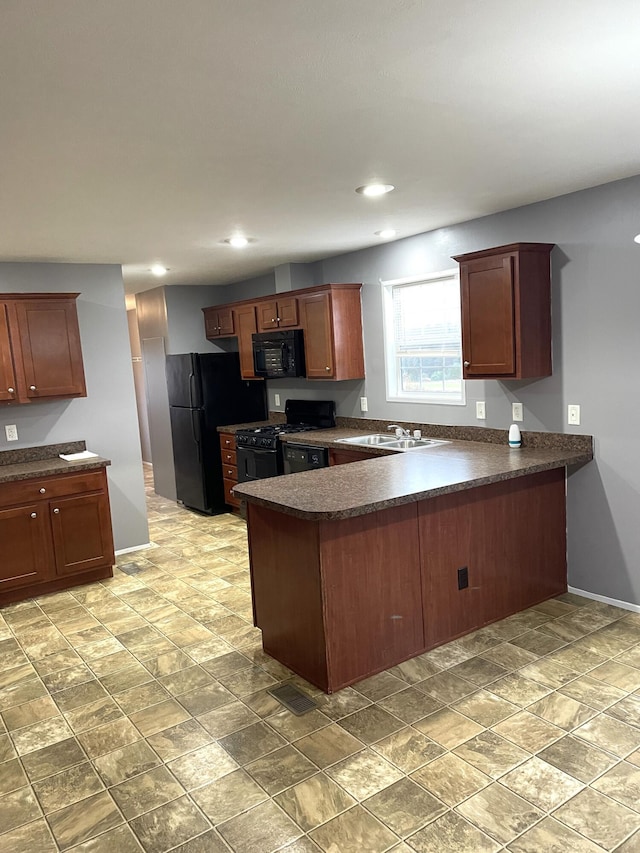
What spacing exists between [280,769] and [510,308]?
2686mm

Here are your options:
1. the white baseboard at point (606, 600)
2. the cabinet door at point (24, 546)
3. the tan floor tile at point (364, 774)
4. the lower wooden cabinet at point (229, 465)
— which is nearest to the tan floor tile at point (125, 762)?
the tan floor tile at point (364, 774)

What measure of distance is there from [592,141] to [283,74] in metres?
1.52

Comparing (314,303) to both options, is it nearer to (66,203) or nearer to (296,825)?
(66,203)

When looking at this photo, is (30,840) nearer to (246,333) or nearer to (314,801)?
(314,801)

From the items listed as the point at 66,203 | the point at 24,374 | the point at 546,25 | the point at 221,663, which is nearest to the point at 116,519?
the point at 24,374

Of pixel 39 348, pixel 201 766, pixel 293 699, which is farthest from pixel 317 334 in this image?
pixel 201 766

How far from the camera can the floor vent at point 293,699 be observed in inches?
111

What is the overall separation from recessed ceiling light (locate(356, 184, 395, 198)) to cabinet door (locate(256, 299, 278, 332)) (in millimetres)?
2589

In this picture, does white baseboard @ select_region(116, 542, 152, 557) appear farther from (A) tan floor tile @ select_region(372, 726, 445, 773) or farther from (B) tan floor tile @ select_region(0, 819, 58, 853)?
(A) tan floor tile @ select_region(372, 726, 445, 773)

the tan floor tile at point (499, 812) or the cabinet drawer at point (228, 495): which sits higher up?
the cabinet drawer at point (228, 495)

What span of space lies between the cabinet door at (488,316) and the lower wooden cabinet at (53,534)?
2.75m

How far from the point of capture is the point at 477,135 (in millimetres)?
2523

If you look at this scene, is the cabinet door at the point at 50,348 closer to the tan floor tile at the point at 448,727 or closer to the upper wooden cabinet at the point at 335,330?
the upper wooden cabinet at the point at 335,330

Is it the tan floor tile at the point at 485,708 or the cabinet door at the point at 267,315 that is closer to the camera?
the tan floor tile at the point at 485,708
